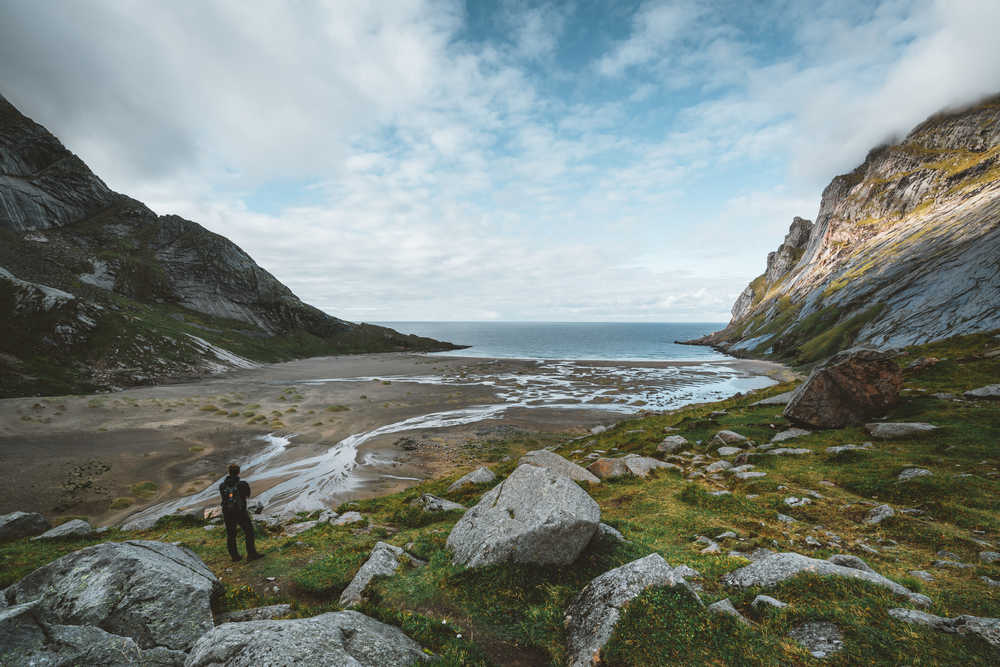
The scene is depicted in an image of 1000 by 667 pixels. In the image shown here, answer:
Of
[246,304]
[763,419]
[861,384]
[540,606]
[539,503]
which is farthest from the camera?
[246,304]

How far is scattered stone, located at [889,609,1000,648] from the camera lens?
18.9 ft

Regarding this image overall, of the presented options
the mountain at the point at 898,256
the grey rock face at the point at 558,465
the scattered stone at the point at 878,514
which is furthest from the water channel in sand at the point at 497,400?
the scattered stone at the point at 878,514

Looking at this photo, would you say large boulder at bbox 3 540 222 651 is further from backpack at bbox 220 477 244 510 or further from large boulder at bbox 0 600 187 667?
backpack at bbox 220 477 244 510

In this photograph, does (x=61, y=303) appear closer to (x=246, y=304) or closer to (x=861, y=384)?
(x=246, y=304)

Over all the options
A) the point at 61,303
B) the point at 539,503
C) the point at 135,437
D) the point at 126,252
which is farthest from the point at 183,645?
the point at 126,252

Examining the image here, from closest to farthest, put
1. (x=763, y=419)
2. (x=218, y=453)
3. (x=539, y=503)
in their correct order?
(x=539, y=503)
(x=763, y=419)
(x=218, y=453)

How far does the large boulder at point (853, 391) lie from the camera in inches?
923

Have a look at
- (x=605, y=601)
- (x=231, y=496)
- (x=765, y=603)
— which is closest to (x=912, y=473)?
(x=765, y=603)

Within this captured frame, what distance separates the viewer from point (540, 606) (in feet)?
29.0

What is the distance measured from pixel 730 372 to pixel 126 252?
175 m

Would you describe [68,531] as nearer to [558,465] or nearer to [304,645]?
[304,645]

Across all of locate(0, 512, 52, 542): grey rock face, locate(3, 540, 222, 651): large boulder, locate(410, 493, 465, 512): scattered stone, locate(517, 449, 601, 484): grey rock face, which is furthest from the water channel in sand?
locate(3, 540, 222, 651): large boulder

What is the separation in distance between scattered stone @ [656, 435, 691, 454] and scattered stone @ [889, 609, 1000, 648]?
19.0m

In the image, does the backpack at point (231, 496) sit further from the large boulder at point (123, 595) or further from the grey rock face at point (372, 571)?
the grey rock face at point (372, 571)
